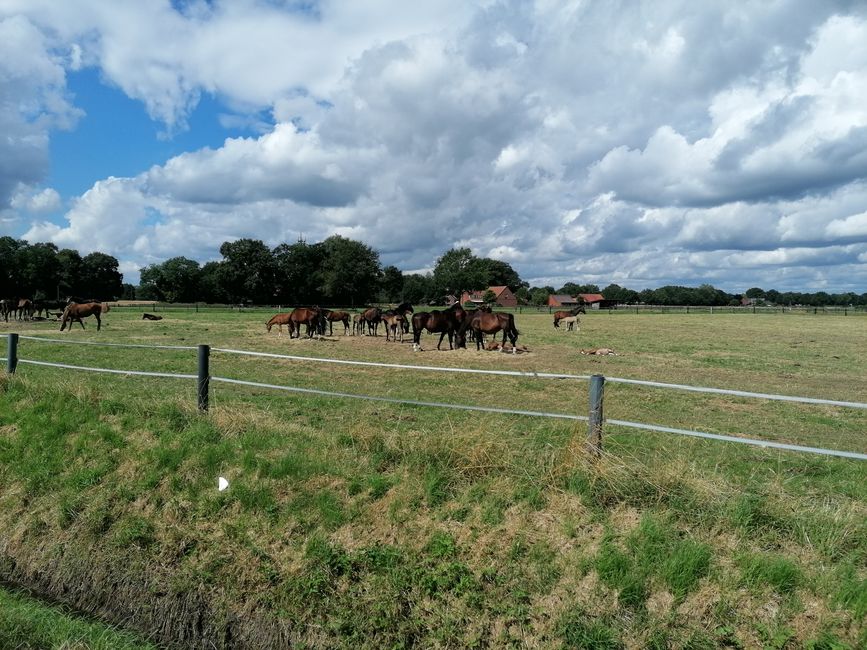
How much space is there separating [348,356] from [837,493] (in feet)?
44.7

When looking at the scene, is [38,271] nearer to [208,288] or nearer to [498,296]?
[208,288]

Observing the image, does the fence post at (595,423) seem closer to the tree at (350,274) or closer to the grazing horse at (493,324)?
the grazing horse at (493,324)

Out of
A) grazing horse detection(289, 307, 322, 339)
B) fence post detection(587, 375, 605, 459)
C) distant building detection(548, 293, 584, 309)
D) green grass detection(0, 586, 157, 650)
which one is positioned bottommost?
green grass detection(0, 586, 157, 650)

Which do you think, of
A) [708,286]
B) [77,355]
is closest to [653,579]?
[77,355]

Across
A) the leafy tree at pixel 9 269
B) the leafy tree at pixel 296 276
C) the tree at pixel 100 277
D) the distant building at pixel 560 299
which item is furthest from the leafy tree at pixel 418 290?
the leafy tree at pixel 9 269

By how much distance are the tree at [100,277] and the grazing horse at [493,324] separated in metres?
97.3

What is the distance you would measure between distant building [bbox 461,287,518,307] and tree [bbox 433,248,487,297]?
7.03 feet

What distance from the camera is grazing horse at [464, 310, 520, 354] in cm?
1980

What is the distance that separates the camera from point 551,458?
5.37 m

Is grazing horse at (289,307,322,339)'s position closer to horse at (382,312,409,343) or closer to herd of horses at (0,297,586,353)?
herd of horses at (0,297,586,353)

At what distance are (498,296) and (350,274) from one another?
47.4 metres

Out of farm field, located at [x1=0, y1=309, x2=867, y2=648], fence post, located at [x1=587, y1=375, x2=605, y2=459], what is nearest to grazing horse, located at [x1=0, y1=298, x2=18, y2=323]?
farm field, located at [x1=0, y1=309, x2=867, y2=648]

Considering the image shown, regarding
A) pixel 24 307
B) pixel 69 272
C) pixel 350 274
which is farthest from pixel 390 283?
pixel 24 307

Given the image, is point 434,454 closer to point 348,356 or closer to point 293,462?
point 293,462
